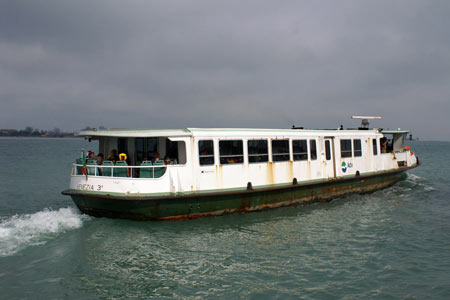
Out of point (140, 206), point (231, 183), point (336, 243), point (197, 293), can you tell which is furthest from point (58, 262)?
point (336, 243)

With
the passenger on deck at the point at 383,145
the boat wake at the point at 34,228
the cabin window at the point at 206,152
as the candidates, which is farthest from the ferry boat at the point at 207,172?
the passenger on deck at the point at 383,145

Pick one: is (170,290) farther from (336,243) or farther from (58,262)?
(336,243)

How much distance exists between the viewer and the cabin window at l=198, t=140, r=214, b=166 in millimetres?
13812

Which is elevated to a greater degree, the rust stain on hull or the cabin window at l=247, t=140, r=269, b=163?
the cabin window at l=247, t=140, r=269, b=163

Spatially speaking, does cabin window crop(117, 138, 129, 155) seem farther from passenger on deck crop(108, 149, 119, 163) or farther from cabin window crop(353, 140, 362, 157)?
cabin window crop(353, 140, 362, 157)

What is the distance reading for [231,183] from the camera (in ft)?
47.2

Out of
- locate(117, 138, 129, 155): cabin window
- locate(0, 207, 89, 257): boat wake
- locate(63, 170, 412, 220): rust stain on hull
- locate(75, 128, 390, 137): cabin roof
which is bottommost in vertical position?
locate(0, 207, 89, 257): boat wake

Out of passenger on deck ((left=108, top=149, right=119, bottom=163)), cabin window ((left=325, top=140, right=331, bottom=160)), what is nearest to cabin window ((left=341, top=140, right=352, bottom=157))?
cabin window ((left=325, top=140, right=331, bottom=160))

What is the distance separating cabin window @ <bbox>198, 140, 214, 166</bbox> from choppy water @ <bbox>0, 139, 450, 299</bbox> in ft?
7.70

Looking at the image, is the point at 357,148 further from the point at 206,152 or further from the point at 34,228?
the point at 34,228

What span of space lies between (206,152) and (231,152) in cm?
118

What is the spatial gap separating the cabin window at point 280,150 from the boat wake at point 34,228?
846 centimetres

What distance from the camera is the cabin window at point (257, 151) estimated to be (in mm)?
15039

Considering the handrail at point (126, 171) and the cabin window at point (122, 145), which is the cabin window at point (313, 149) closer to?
the handrail at point (126, 171)
